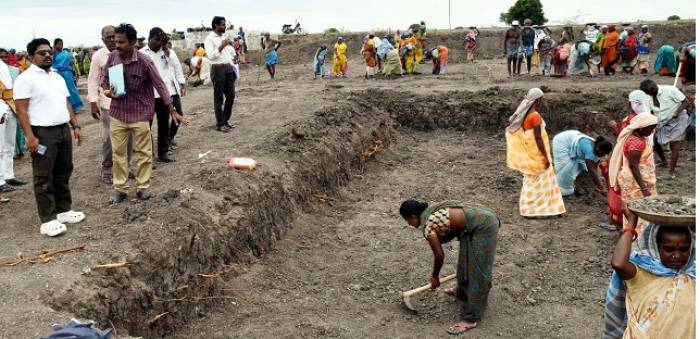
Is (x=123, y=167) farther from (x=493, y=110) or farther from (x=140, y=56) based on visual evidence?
(x=493, y=110)

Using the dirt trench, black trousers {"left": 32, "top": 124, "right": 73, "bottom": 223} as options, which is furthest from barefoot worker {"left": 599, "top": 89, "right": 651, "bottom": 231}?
black trousers {"left": 32, "top": 124, "right": 73, "bottom": 223}

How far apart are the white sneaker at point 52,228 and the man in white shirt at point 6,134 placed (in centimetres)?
193

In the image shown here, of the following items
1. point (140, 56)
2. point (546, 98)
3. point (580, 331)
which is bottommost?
point (580, 331)

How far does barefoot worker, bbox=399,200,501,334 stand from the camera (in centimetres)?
482

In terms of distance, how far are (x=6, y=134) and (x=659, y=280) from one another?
724 cm

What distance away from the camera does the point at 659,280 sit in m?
2.96

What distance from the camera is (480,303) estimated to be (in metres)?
5.17

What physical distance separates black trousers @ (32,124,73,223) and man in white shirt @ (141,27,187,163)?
1832mm

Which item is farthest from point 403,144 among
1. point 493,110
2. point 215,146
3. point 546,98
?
point 215,146

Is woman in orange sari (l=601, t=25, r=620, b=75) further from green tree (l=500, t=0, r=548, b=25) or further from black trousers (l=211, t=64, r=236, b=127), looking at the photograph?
green tree (l=500, t=0, r=548, b=25)

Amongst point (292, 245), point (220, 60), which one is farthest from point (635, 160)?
point (220, 60)

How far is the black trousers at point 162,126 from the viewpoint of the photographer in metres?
7.31

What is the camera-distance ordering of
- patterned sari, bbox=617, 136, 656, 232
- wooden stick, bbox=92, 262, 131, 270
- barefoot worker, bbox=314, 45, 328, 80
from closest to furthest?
wooden stick, bbox=92, 262, 131, 270 → patterned sari, bbox=617, 136, 656, 232 → barefoot worker, bbox=314, 45, 328, 80

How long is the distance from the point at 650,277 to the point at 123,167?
15.5 ft
